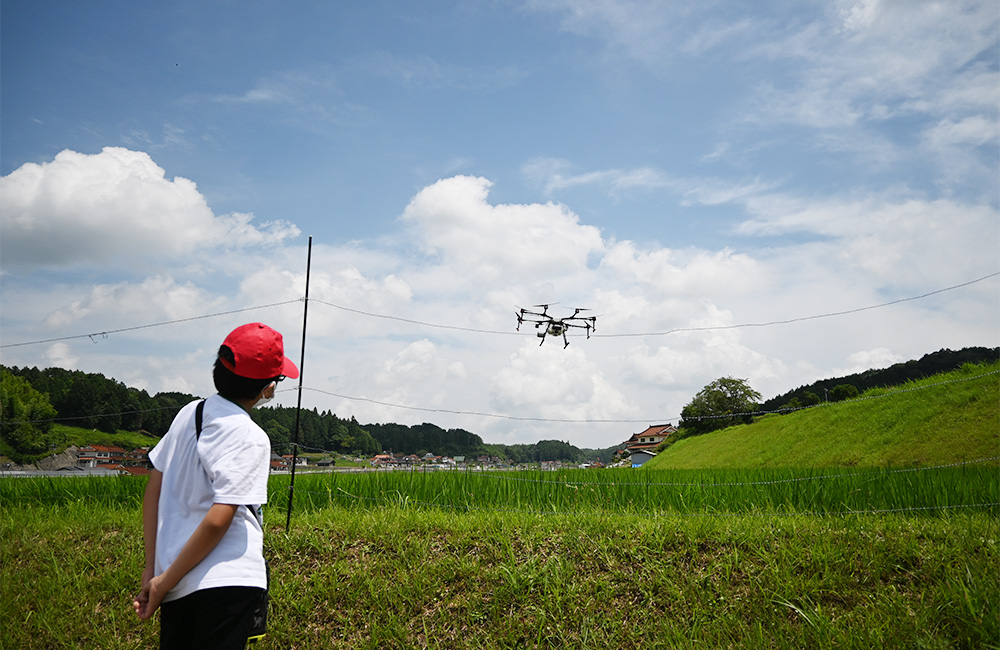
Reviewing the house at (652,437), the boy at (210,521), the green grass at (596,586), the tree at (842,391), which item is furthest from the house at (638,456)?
the boy at (210,521)

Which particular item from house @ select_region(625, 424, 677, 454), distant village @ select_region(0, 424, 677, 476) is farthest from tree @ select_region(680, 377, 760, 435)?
distant village @ select_region(0, 424, 677, 476)

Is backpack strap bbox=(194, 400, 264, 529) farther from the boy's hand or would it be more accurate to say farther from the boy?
the boy's hand

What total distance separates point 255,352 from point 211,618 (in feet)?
3.41

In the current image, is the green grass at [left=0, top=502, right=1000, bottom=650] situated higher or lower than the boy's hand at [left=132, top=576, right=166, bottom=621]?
lower

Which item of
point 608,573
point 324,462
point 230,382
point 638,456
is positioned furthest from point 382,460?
point 638,456

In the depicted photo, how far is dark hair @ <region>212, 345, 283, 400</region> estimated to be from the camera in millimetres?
2666

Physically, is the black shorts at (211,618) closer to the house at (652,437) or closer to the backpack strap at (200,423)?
the backpack strap at (200,423)

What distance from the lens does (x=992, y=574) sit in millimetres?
4891

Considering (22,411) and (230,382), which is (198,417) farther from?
(22,411)

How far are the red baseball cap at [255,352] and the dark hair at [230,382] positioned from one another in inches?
0.6

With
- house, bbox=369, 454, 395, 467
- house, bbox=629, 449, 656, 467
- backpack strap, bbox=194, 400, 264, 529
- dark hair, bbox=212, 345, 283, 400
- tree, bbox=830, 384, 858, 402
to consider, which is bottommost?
house, bbox=629, 449, 656, 467

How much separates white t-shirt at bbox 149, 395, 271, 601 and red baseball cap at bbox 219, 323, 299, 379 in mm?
164

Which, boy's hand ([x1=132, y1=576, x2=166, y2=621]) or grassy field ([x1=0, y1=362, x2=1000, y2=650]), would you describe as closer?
boy's hand ([x1=132, y1=576, x2=166, y2=621])

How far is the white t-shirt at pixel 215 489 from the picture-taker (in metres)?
2.35
